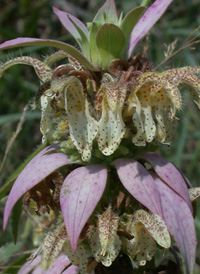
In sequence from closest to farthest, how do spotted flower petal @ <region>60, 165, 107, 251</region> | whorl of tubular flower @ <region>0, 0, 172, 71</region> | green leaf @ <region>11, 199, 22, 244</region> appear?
spotted flower petal @ <region>60, 165, 107, 251</region>, whorl of tubular flower @ <region>0, 0, 172, 71</region>, green leaf @ <region>11, 199, 22, 244</region>

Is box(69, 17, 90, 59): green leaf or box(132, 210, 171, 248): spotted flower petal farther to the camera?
box(69, 17, 90, 59): green leaf

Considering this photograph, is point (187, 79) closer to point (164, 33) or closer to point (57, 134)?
point (57, 134)

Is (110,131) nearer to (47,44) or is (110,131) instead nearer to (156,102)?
→ (156,102)

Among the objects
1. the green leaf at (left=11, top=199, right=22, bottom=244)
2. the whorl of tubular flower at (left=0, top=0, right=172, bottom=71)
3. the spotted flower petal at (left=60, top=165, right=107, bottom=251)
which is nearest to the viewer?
the spotted flower petal at (left=60, top=165, right=107, bottom=251)

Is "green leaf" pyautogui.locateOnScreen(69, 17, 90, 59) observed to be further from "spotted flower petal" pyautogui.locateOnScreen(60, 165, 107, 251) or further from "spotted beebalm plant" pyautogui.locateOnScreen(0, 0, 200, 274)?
"spotted flower petal" pyautogui.locateOnScreen(60, 165, 107, 251)

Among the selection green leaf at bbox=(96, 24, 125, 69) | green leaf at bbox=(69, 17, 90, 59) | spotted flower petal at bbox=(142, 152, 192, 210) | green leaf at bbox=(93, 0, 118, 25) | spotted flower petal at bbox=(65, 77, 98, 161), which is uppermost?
green leaf at bbox=(93, 0, 118, 25)

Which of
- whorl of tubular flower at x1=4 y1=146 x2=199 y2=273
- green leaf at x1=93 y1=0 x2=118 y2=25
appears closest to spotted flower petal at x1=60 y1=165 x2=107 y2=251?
whorl of tubular flower at x1=4 y1=146 x2=199 y2=273

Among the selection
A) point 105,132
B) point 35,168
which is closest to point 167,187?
point 105,132

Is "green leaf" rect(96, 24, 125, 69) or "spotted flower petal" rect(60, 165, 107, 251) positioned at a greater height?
"green leaf" rect(96, 24, 125, 69)

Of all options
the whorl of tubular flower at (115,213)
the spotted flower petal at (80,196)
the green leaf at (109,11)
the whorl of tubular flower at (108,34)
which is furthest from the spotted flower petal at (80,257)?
the green leaf at (109,11)
